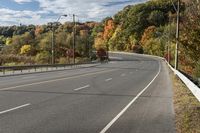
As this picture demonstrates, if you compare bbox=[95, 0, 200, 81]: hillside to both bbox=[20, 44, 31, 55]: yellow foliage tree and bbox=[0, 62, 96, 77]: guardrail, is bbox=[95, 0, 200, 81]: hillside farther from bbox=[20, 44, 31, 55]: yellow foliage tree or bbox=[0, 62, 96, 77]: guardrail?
bbox=[0, 62, 96, 77]: guardrail

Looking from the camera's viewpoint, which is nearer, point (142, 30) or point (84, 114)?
point (84, 114)

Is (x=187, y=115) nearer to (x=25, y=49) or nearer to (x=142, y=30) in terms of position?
(x=25, y=49)

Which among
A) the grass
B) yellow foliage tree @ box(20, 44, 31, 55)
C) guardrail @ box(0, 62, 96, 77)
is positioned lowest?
guardrail @ box(0, 62, 96, 77)

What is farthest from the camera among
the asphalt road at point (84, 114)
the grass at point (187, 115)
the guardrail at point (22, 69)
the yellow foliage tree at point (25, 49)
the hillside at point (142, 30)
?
the hillside at point (142, 30)

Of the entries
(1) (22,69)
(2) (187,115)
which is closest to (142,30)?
(1) (22,69)

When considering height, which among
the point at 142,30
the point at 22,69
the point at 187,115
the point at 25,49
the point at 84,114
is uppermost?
the point at 142,30

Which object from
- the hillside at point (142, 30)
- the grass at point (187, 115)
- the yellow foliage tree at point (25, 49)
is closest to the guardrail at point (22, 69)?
the grass at point (187, 115)

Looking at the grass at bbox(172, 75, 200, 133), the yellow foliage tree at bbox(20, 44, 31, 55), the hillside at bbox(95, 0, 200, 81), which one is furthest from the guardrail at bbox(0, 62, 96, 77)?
the hillside at bbox(95, 0, 200, 81)

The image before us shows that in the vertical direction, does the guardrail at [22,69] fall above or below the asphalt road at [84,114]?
below

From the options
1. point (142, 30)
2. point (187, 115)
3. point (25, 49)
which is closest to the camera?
point (187, 115)

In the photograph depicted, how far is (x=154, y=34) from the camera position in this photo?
161 metres

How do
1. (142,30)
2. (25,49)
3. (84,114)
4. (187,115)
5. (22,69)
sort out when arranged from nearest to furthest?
1. (84,114)
2. (187,115)
3. (22,69)
4. (25,49)
5. (142,30)

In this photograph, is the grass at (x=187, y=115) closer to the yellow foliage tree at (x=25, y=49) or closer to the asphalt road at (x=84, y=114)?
the asphalt road at (x=84, y=114)

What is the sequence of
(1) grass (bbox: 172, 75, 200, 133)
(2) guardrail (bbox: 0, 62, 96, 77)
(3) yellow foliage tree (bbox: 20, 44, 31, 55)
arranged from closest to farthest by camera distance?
(1) grass (bbox: 172, 75, 200, 133) < (2) guardrail (bbox: 0, 62, 96, 77) < (3) yellow foliage tree (bbox: 20, 44, 31, 55)
